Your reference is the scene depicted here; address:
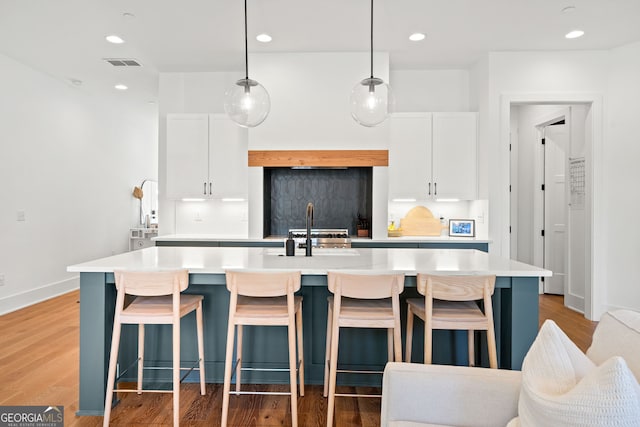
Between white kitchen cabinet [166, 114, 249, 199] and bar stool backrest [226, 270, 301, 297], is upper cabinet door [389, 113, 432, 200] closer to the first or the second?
white kitchen cabinet [166, 114, 249, 199]

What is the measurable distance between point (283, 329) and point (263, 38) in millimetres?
2973

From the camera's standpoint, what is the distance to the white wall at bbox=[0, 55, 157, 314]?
4.58 meters

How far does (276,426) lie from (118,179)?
586 cm

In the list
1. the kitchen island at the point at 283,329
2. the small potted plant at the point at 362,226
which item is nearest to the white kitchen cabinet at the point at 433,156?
the small potted plant at the point at 362,226

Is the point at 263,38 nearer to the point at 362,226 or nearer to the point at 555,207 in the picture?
the point at 362,226

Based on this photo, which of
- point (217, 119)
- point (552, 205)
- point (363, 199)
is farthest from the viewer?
point (552, 205)

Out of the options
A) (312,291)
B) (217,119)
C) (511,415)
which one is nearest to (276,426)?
(312,291)

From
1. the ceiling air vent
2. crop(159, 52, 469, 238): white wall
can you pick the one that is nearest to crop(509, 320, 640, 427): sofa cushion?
crop(159, 52, 469, 238): white wall

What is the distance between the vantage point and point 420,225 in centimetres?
481

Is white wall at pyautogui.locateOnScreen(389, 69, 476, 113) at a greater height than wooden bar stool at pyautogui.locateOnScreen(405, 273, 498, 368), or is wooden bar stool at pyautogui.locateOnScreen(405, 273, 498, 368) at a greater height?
white wall at pyautogui.locateOnScreen(389, 69, 476, 113)

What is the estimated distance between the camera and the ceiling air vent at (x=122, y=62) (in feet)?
15.1

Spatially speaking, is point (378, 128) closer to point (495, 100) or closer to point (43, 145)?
point (495, 100)

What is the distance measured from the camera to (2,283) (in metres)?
4.44

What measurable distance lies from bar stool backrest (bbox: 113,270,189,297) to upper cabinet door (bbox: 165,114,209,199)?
8.82 feet
